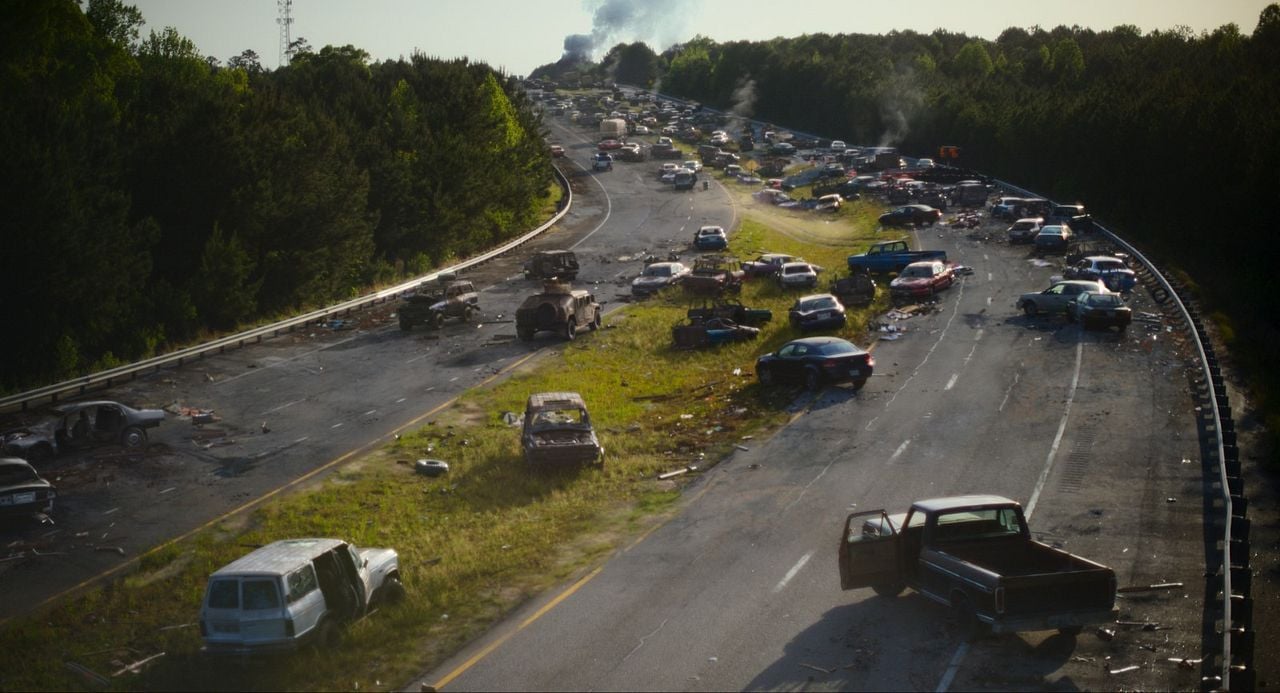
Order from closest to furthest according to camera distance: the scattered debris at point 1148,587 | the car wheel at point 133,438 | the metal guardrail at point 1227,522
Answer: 1. the metal guardrail at point 1227,522
2. the scattered debris at point 1148,587
3. the car wheel at point 133,438

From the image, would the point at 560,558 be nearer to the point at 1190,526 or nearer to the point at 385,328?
the point at 1190,526

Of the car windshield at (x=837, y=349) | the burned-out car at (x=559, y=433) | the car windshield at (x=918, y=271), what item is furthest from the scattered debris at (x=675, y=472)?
the car windshield at (x=918, y=271)

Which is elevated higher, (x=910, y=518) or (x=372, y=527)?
(x=910, y=518)

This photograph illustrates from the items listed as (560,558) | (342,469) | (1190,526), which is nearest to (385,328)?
(342,469)

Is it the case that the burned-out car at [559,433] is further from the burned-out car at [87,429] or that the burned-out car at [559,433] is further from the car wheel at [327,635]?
the burned-out car at [87,429]

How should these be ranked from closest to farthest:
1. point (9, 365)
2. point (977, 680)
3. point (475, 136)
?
1. point (977, 680)
2. point (9, 365)
3. point (475, 136)

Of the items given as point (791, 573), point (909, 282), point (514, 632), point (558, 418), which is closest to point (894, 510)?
point (791, 573)

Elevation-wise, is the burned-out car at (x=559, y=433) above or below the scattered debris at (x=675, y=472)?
above
